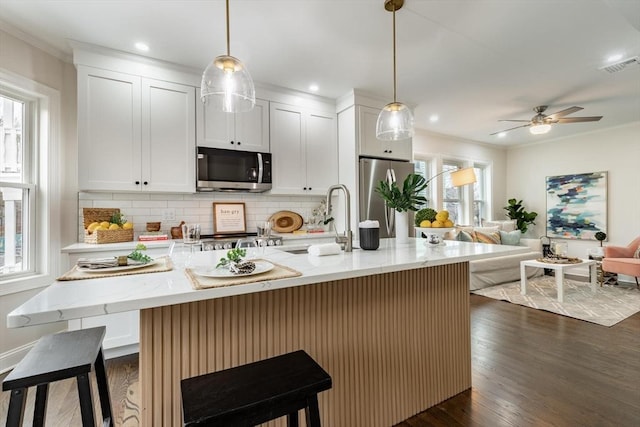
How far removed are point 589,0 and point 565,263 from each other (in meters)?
3.07

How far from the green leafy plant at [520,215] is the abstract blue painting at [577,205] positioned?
12.2 inches

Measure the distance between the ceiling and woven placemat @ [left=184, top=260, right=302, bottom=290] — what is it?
1.93 metres

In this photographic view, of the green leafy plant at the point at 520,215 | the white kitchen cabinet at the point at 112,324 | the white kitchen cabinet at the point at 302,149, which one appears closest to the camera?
the white kitchen cabinet at the point at 112,324

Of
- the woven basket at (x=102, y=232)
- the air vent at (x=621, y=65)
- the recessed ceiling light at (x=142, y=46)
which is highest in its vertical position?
the recessed ceiling light at (x=142, y=46)

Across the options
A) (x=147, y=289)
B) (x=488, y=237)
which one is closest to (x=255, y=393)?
(x=147, y=289)

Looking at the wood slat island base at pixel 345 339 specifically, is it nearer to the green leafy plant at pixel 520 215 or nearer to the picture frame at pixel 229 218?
the picture frame at pixel 229 218

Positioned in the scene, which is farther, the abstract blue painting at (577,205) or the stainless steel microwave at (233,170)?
the abstract blue painting at (577,205)

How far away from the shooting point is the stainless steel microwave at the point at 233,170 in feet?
10.0

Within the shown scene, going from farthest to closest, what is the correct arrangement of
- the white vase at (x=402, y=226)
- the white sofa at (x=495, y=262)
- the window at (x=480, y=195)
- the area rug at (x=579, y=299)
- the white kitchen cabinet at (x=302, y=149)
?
1. the window at (x=480, y=195)
2. the white sofa at (x=495, y=262)
3. the white kitchen cabinet at (x=302, y=149)
4. the area rug at (x=579, y=299)
5. the white vase at (x=402, y=226)

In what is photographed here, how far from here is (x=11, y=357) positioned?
231 cm

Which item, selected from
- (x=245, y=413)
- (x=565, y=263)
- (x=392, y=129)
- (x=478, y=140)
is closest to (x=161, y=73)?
(x=392, y=129)

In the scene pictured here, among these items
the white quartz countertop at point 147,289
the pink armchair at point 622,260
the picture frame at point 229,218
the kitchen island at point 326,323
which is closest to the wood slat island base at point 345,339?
the kitchen island at point 326,323

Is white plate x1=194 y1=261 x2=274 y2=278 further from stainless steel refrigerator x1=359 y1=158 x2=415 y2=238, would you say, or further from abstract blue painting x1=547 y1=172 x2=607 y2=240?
abstract blue painting x1=547 y1=172 x2=607 y2=240

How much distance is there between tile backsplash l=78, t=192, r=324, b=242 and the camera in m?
2.90
